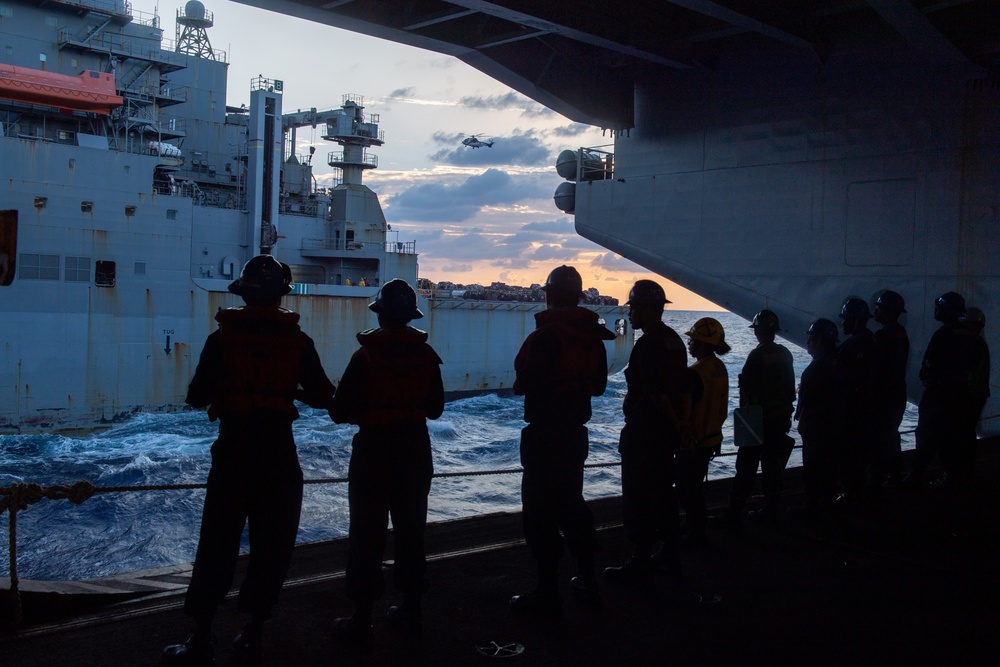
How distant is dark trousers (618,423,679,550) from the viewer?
13.3ft

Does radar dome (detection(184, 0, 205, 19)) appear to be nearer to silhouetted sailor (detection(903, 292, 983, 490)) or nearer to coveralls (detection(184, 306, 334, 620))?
silhouetted sailor (detection(903, 292, 983, 490))

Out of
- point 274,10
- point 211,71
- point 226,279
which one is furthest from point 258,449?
point 211,71

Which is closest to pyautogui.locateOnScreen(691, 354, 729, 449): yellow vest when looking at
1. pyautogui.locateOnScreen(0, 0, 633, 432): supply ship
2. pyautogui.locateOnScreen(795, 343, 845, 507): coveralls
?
pyautogui.locateOnScreen(795, 343, 845, 507): coveralls

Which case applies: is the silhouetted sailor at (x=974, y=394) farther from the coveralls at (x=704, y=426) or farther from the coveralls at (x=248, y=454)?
the coveralls at (x=248, y=454)

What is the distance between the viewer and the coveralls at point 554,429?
11.7 feet

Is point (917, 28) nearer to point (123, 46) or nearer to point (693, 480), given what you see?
point (693, 480)

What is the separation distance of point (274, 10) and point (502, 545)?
6841 millimetres

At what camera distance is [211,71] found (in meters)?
30.0

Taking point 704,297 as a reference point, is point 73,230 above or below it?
above

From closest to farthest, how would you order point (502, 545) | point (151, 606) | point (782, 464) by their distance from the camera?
point (151, 606), point (502, 545), point (782, 464)

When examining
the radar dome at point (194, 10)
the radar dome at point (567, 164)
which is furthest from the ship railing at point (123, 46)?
the radar dome at point (567, 164)

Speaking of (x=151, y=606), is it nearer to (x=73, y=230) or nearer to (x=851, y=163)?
(x=851, y=163)

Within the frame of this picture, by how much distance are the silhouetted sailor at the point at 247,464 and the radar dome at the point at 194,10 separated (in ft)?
104

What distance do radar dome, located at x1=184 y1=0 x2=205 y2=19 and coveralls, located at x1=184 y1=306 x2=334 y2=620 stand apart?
31.7 meters
